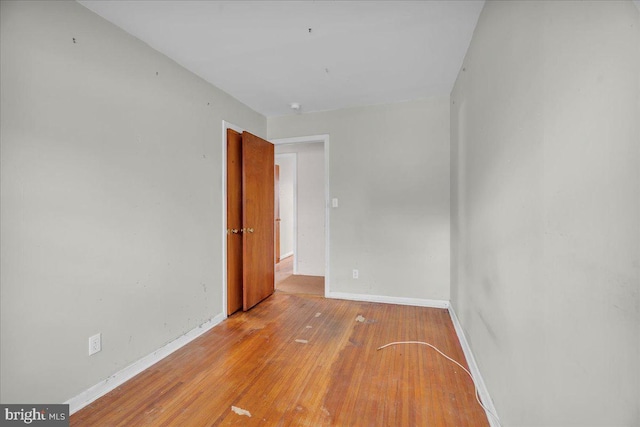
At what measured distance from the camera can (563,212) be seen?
851 mm

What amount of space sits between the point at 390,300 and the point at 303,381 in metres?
1.73

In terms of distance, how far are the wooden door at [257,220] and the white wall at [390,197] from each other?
753 millimetres

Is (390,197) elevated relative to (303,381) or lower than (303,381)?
elevated

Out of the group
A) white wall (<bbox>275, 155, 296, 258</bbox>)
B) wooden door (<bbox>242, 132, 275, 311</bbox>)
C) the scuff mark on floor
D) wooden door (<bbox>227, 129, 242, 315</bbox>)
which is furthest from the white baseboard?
white wall (<bbox>275, 155, 296, 258</bbox>)

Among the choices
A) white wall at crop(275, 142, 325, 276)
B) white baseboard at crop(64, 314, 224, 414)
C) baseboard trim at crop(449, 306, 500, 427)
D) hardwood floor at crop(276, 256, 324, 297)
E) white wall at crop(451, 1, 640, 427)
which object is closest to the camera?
white wall at crop(451, 1, 640, 427)

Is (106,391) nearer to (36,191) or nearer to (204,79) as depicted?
(36,191)

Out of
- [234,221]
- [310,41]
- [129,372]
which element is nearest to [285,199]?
[234,221]

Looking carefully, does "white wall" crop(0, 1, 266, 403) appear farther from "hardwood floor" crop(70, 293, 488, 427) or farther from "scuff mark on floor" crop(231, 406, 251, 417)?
"scuff mark on floor" crop(231, 406, 251, 417)

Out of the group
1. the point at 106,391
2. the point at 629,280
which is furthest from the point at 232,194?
the point at 629,280

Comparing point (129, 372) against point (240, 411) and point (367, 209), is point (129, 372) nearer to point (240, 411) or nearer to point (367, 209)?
point (240, 411)

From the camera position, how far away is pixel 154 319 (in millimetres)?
2086

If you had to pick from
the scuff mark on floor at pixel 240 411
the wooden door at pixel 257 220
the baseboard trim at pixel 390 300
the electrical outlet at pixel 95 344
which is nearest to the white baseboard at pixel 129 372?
the electrical outlet at pixel 95 344

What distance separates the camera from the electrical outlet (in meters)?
1.65

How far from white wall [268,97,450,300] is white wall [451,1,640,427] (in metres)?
1.53
